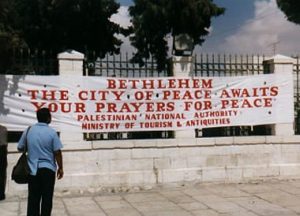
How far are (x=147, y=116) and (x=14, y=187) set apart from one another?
3028 millimetres

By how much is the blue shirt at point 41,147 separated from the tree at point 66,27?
16301 millimetres

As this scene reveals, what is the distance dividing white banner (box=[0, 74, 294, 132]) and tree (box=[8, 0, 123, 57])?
1250 centimetres

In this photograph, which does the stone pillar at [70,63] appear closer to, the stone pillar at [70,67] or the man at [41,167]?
the stone pillar at [70,67]

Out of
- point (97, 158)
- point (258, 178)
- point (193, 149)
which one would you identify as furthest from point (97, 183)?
point (258, 178)

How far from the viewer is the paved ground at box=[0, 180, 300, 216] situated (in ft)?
27.8

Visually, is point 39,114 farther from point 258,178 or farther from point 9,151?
point 258,178

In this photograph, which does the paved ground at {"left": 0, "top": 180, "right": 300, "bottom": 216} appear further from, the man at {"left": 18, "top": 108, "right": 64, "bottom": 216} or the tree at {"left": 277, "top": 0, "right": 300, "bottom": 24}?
the tree at {"left": 277, "top": 0, "right": 300, "bottom": 24}

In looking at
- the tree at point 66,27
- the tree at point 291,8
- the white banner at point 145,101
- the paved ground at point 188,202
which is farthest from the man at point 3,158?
the tree at point 66,27

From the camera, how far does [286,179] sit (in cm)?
1139

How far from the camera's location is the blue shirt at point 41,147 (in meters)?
6.69

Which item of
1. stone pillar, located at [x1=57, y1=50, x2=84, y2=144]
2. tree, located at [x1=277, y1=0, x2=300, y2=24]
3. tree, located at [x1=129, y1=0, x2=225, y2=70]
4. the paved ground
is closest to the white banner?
stone pillar, located at [x1=57, y1=50, x2=84, y2=144]

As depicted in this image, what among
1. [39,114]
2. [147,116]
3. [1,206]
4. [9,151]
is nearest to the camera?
[39,114]

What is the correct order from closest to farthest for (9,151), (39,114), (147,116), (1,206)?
(39,114) < (1,206) < (9,151) < (147,116)

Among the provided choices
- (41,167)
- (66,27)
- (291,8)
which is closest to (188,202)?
(41,167)
